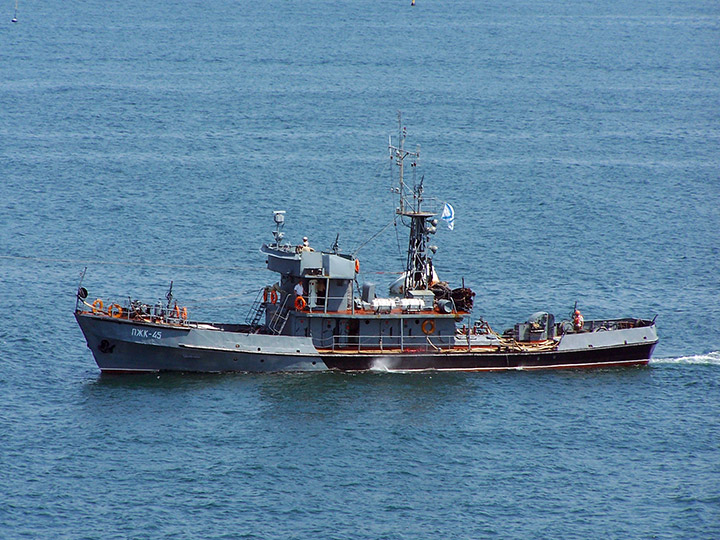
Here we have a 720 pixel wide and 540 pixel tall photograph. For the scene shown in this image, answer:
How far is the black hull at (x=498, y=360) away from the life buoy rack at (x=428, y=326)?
124 cm

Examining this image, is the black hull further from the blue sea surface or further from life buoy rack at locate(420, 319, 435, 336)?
life buoy rack at locate(420, 319, 435, 336)

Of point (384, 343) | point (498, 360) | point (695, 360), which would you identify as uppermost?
point (695, 360)

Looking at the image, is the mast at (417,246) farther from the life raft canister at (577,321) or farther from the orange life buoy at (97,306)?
the orange life buoy at (97,306)

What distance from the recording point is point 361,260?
7806cm

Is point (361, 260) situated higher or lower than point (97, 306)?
higher

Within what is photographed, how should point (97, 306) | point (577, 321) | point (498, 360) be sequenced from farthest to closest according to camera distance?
point (577, 321) → point (498, 360) → point (97, 306)

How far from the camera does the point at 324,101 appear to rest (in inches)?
4887

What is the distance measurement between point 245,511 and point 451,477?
8.93m

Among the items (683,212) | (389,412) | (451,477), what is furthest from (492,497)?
(683,212)

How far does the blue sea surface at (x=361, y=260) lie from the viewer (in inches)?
1839

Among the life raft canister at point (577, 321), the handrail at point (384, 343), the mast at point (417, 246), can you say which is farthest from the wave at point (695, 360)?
the mast at point (417, 246)

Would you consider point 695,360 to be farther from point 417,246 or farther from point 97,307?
point 97,307

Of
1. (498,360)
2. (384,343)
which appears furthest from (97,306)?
(498,360)

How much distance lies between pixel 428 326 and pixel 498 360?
4.02m
